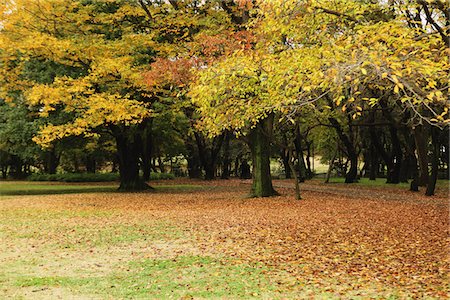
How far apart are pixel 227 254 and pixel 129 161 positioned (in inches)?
766

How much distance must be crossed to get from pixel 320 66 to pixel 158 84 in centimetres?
1308

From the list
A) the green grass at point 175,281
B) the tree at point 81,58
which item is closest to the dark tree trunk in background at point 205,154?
the tree at point 81,58

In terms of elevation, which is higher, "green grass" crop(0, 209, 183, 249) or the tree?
the tree

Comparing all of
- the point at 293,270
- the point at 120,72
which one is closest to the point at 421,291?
the point at 293,270

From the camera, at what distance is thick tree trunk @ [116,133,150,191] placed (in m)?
27.1

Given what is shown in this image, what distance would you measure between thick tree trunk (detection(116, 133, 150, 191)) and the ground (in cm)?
1160

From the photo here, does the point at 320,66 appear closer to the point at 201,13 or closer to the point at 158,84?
the point at 158,84

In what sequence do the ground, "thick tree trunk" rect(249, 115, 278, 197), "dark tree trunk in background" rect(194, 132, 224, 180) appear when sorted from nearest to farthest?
the ground
"thick tree trunk" rect(249, 115, 278, 197)
"dark tree trunk in background" rect(194, 132, 224, 180)

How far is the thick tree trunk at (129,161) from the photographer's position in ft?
89.0

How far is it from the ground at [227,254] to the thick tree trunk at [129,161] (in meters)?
11.6

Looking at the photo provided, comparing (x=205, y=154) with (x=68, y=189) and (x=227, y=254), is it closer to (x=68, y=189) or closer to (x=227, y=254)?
(x=68, y=189)

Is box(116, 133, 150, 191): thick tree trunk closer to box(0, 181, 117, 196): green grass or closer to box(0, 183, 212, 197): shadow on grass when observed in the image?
box(0, 183, 212, 197): shadow on grass

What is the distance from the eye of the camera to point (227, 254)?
8.74 meters

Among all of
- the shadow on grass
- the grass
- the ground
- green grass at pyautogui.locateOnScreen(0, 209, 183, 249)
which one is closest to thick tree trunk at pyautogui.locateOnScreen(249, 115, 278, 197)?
the ground
